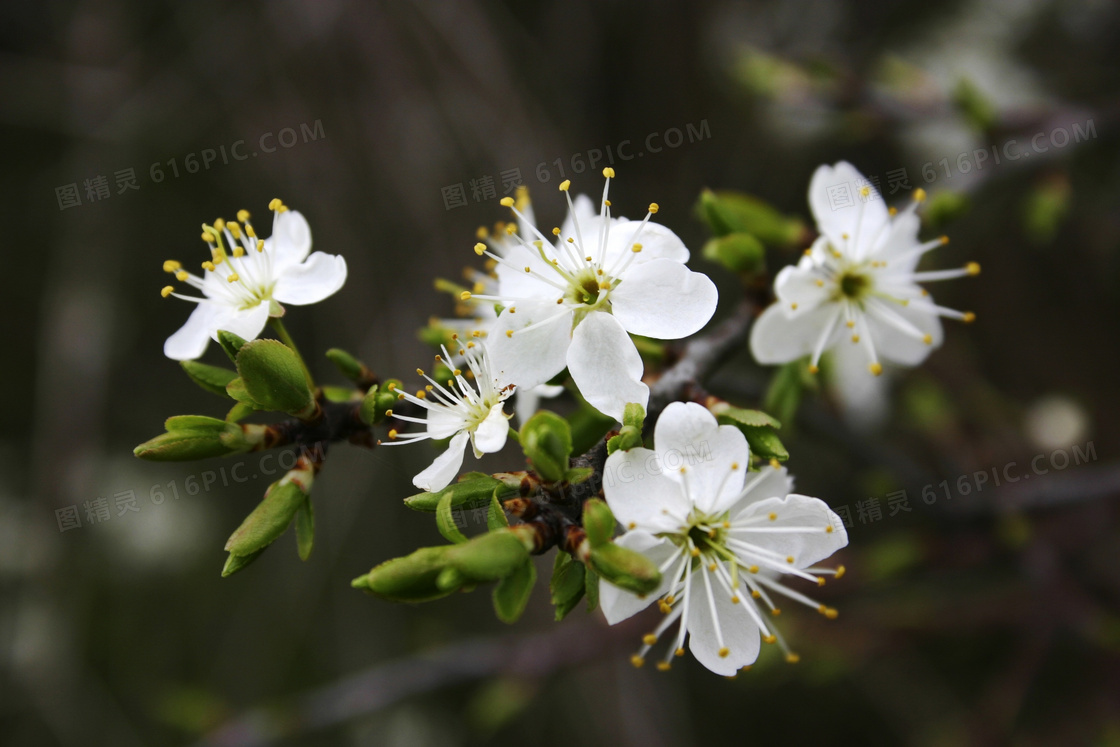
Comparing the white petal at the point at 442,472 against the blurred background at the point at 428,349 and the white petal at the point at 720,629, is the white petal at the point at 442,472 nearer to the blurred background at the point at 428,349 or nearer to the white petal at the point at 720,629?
the white petal at the point at 720,629

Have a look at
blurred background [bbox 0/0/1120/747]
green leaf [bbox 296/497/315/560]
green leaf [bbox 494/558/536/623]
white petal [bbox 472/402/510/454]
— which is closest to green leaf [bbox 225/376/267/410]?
green leaf [bbox 296/497/315/560]

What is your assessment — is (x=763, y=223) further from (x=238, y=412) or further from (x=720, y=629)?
(x=238, y=412)

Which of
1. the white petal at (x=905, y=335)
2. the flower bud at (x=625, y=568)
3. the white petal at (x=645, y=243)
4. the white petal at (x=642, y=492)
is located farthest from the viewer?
the white petal at (x=905, y=335)

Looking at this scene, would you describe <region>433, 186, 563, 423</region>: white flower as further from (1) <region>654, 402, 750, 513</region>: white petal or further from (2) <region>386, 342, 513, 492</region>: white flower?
(1) <region>654, 402, 750, 513</region>: white petal

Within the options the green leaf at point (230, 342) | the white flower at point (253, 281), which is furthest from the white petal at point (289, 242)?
the green leaf at point (230, 342)

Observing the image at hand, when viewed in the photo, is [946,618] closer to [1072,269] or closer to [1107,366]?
[1107,366]
